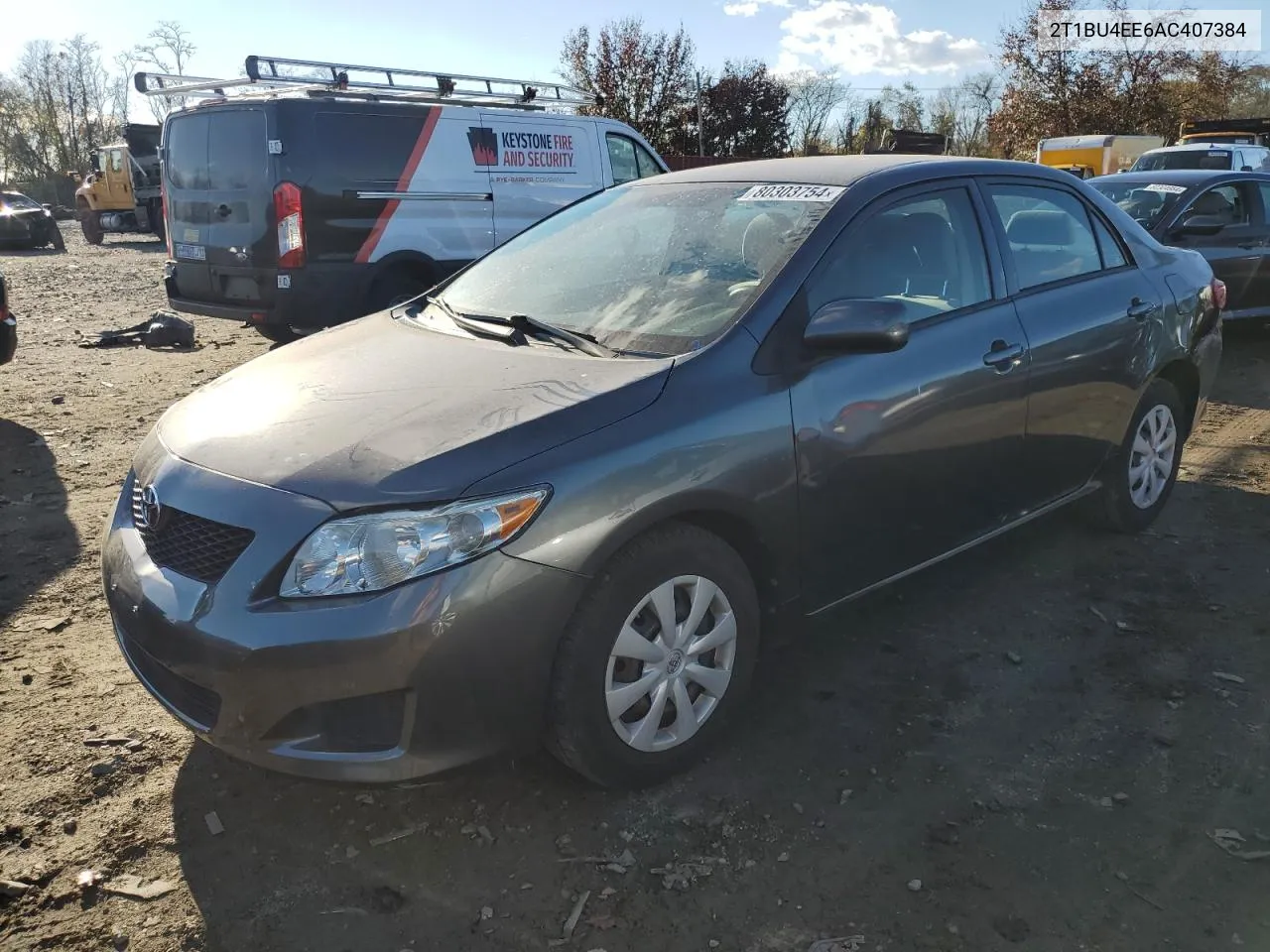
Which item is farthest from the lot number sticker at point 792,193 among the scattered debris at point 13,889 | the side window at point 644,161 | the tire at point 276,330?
the side window at point 644,161

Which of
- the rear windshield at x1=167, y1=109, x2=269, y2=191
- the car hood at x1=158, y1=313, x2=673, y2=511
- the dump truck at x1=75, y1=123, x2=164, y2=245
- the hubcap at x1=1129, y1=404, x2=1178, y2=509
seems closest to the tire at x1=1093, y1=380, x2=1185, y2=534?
the hubcap at x1=1129, y1=404, x2=1178, y2=509

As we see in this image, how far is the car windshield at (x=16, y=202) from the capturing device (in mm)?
24759

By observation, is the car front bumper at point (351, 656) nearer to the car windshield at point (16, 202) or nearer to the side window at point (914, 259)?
the side window at point (914, 259)

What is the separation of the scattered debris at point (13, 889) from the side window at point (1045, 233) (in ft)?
12.0

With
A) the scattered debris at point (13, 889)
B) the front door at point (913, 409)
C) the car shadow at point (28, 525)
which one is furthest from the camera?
the car shadow at point (28, 525)

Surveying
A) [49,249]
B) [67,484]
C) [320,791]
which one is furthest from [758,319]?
[49,249]

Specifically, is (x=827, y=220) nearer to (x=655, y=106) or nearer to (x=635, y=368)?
(x=635, y=368)

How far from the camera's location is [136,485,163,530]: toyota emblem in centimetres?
262

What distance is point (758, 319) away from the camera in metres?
2.93

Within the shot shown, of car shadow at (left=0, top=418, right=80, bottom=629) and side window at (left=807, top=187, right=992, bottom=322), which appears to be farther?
car shadow at (left=0, top=418, right=80, bottom=629)

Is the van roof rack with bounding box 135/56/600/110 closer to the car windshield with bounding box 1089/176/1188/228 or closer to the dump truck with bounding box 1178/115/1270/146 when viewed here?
the car windshield with bounding box 1089/176/1188/228

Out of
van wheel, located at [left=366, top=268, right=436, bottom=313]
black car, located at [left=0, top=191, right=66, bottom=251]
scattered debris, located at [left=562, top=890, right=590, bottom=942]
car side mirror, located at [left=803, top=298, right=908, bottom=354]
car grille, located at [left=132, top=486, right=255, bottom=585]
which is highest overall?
black car, located at [left=0, top=191, right=66, bottom=251]

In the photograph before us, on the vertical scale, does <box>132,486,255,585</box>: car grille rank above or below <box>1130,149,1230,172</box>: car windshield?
below

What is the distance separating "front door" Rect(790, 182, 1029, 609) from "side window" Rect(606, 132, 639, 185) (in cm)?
685
